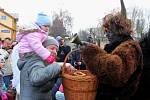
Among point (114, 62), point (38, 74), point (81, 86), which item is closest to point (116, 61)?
point (114, 62)

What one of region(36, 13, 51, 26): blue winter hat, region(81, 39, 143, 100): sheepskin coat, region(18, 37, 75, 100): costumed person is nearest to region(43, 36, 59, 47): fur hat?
region(18, 37, 75, 100): costumed person

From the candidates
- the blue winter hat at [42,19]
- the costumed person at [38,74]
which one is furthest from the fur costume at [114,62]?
the blue winter hat at [42,19]

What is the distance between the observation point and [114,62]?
10.7ft

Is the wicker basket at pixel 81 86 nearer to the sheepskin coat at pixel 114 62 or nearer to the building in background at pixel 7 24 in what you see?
the sheepskin coat at pixel 114 62

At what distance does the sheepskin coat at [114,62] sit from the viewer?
330 centimetres

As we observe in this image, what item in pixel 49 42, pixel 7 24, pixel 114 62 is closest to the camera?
pixel 114 62

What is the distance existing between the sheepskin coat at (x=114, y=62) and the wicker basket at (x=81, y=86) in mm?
75

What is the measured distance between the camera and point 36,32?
147 inches

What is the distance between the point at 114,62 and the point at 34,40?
33.5 inches

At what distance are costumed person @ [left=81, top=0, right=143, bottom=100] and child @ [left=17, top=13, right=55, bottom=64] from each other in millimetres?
413

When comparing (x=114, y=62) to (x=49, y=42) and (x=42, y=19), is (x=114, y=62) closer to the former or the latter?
(x=49, y=42)

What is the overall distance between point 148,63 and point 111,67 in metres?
0.57

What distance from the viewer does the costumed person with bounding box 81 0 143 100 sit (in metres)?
3.32

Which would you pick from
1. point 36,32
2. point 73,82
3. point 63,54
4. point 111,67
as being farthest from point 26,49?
point 63,54
